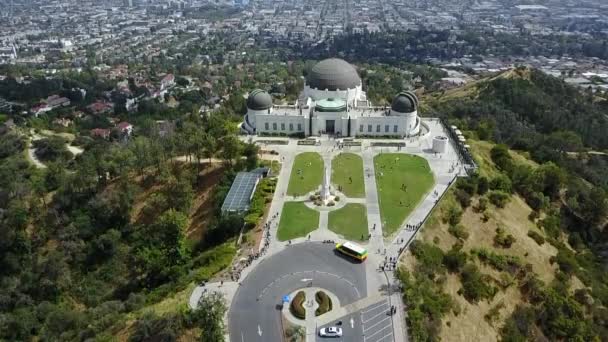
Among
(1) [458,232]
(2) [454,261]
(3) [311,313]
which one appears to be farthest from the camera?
(1) [458,232]

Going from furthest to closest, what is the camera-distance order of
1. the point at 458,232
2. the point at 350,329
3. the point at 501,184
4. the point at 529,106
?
the point at 529,106
the point at 501,184
the point at 458,232
the point at 350,329

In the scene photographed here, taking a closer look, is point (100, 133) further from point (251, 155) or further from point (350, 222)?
point (350, 222)

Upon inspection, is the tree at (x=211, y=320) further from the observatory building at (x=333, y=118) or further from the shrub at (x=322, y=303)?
the observatory building at (x=333, y=118)

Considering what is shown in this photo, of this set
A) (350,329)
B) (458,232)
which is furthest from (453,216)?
(350,329)

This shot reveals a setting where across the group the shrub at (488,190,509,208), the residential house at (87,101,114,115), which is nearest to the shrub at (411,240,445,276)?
the shrub at (488,190,509,208)

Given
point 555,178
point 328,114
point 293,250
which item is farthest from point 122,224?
point 555,178

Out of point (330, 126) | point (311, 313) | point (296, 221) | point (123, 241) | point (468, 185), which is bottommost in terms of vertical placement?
point (123, 241)

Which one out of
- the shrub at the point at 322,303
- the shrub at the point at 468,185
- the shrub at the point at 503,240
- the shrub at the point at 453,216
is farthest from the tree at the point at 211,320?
the shrub at the point at 468,185
